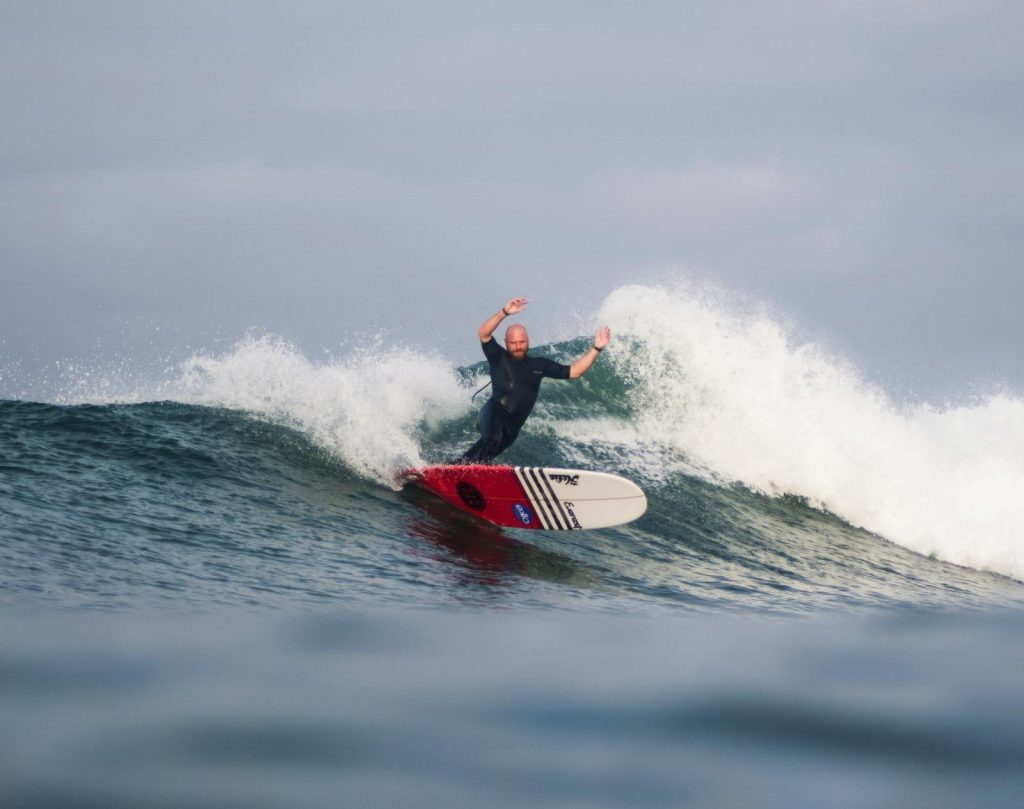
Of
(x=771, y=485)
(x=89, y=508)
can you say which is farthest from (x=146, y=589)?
(x=771, y=485)

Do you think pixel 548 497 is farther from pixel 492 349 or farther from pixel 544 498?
pixel 492 349

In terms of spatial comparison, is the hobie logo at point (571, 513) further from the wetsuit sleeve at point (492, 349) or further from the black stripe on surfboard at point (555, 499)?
the wetsuit sleeve at point (492, 349)

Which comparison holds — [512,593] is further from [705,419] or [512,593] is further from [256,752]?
[705,419]

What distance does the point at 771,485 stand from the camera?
1268 centimetres

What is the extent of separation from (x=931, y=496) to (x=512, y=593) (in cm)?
827

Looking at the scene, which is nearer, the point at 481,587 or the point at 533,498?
the point at 481,587

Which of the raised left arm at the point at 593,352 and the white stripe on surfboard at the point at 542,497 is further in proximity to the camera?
the white stripe on surfboard at the point at 542,497

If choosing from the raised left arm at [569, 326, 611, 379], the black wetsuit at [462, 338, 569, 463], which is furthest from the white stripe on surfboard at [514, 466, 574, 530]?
the raised left arm at [569, 326, 611, 379]

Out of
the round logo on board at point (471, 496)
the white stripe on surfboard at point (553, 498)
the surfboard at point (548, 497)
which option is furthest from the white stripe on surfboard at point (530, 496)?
the round logo on board at point (471, 496)

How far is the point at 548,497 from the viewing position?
30.4 ft

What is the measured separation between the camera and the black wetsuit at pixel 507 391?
9.39m

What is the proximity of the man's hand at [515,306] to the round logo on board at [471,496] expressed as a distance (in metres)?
1.83

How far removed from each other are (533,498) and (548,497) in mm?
146

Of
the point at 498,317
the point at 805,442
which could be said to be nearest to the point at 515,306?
the point at 498,317
